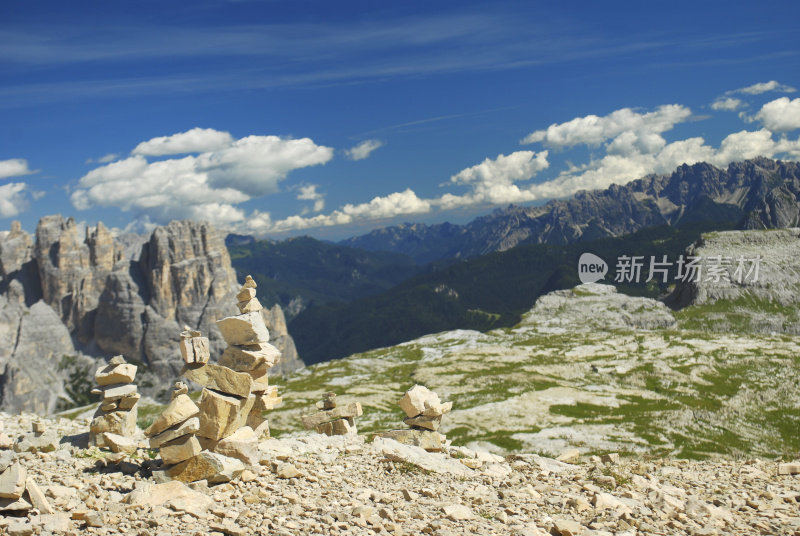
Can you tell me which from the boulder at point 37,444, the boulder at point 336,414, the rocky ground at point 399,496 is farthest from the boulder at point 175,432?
the boulder at point 336,414

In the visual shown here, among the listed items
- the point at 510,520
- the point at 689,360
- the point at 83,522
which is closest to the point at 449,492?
the point at 510,520

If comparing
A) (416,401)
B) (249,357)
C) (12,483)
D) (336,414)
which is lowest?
(336,414)

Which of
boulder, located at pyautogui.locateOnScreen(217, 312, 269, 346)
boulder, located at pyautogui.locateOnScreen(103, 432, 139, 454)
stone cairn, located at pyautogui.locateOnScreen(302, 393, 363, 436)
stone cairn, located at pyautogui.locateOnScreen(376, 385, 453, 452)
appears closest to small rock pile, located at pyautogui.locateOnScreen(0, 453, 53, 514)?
boulder, located at pyautogui.locateOnScreen(103, 432, 139, 454)

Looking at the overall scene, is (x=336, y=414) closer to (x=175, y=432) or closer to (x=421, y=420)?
(x=421, y=420)

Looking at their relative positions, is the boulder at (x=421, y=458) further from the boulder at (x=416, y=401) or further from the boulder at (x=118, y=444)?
the boulder at (x=118, y=444)

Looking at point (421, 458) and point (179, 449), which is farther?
point (421, 458)

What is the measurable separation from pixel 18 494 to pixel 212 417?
7384 mm

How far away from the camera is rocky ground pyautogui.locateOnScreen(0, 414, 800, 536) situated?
1526 centimetres

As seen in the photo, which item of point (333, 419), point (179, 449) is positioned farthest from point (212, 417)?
point (333, 419)

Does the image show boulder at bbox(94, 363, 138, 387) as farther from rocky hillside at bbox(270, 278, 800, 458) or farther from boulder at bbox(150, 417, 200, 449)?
rocky hillside at bbox(270, 278, 800, 458)

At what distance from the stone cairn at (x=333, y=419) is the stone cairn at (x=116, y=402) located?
10.5 m

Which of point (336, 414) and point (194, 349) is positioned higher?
point (194, 349)

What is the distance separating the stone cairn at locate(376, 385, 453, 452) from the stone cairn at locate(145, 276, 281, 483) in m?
8.17

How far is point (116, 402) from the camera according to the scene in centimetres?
3094
